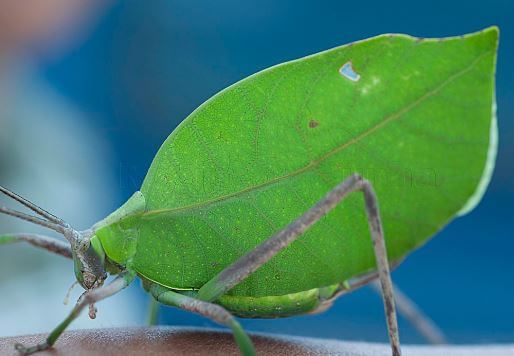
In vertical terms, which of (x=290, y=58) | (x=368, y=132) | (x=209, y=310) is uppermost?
(x=368, y=132)

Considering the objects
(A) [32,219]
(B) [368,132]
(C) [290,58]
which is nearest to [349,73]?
(B) [368,132]

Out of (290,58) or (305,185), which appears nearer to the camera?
(305,185)

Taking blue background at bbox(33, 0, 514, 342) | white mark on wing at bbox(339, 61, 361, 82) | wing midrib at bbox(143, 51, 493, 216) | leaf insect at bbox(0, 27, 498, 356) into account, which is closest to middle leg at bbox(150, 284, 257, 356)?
leaf insect at bbox(0, 27, 498, 356)

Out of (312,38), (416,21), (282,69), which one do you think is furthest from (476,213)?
(282,69)

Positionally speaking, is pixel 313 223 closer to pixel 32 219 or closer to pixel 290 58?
pixel 32 219

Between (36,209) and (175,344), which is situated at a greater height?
(36,209)

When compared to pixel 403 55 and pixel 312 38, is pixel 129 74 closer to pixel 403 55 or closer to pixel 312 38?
pixel 312 38

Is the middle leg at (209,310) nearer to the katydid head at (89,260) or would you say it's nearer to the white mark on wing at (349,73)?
the katydid head at (89,260)
